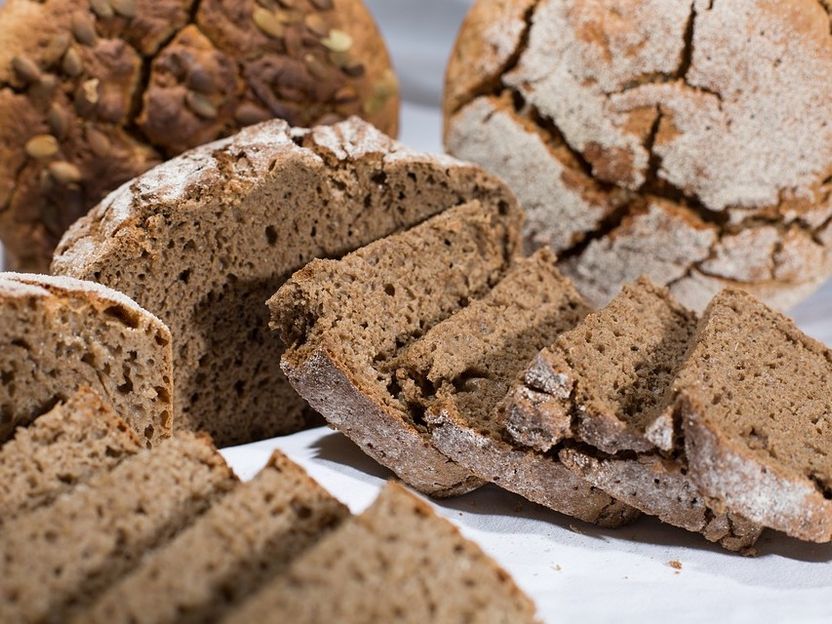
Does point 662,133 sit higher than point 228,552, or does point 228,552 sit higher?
point 662,133

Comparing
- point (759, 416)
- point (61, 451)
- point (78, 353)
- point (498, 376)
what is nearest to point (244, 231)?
point (78, 353)

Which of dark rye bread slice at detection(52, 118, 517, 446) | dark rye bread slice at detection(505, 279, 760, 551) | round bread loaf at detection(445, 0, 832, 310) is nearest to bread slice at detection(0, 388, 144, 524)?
dark rye bread slice at detection(52, 118, 517, 446)

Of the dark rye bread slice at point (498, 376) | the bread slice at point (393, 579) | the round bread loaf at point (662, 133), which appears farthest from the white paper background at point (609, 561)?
the round bread loaf at point (662, 133)

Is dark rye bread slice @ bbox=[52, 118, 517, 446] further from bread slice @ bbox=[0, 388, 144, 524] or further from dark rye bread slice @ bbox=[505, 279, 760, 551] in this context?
dark rye bread slice @ bbox=[505, 279, 760, 551]

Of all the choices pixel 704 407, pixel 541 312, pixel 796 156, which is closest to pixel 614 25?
pixel 796 156

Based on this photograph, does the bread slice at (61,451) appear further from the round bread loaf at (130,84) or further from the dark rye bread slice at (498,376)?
the round bread loaf at (130,84)

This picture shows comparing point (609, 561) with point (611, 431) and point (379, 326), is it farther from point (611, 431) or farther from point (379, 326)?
point (379, 326)
